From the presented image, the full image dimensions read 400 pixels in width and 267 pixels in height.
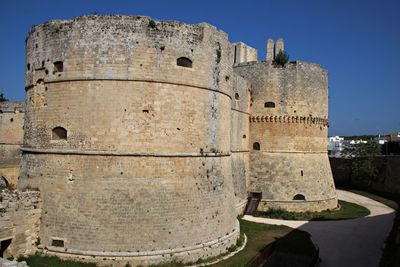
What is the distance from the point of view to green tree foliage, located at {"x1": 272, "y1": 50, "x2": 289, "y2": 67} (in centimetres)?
2494

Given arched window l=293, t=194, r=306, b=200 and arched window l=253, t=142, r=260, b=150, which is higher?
arched window l=253, t=142, r=260, b=150

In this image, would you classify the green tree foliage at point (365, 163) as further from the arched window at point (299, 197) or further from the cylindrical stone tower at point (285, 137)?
the arched window at point (299, 197)

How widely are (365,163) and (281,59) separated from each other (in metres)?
16.1

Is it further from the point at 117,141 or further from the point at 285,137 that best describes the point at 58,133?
the point at 285,137

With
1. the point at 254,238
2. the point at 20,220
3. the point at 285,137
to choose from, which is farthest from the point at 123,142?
the point at 285,137

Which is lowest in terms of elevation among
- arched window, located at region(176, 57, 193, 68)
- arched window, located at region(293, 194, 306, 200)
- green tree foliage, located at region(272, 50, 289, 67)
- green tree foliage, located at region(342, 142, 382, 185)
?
arched window, located at region(293, 194, 306, 200)

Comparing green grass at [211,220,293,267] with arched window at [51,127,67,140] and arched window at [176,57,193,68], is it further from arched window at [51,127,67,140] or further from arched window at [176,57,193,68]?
arched window at [176,57,193,68]

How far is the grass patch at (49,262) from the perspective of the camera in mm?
A: 12297

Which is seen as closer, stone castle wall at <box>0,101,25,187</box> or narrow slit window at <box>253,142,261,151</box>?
narrow slit window at <box>253,142,261,151</box>

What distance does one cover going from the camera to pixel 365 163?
114 ft

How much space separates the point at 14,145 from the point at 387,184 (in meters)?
32.5

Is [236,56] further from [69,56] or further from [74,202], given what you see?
[74,202]

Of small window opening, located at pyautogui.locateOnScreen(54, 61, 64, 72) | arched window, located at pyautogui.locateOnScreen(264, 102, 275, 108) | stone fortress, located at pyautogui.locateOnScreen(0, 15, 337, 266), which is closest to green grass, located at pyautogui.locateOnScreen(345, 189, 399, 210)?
arched window, located at pyautogui.locateOnScreen(264, 102, 275, 108)

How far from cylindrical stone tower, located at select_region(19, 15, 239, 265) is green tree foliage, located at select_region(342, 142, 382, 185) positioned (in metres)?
24.7
